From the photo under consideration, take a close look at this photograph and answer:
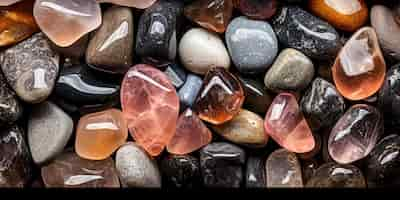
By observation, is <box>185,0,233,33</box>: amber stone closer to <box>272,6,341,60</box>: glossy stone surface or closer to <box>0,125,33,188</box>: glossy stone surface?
<box>272,6,341,60</box>: glossy stone surface

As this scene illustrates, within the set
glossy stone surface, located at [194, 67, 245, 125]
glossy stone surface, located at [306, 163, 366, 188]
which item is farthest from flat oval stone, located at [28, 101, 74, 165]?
glossy stone surface, located at [306, 163, 366, 188]

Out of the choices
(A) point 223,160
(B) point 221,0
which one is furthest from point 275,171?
(B) point 221,0

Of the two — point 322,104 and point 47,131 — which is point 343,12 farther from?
point 47,131

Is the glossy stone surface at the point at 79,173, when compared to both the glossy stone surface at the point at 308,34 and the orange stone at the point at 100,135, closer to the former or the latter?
the orange stone at the point at 100,135

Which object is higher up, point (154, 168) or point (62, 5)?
point (62, 5)

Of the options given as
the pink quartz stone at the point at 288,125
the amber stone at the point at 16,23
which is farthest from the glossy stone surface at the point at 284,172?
the amber stone at the point at 16,23

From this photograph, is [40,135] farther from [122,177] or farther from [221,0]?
[221,0]

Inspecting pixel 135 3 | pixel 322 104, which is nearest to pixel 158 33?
pixel 135 3

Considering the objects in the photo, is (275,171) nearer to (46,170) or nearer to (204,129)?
(204,129)
